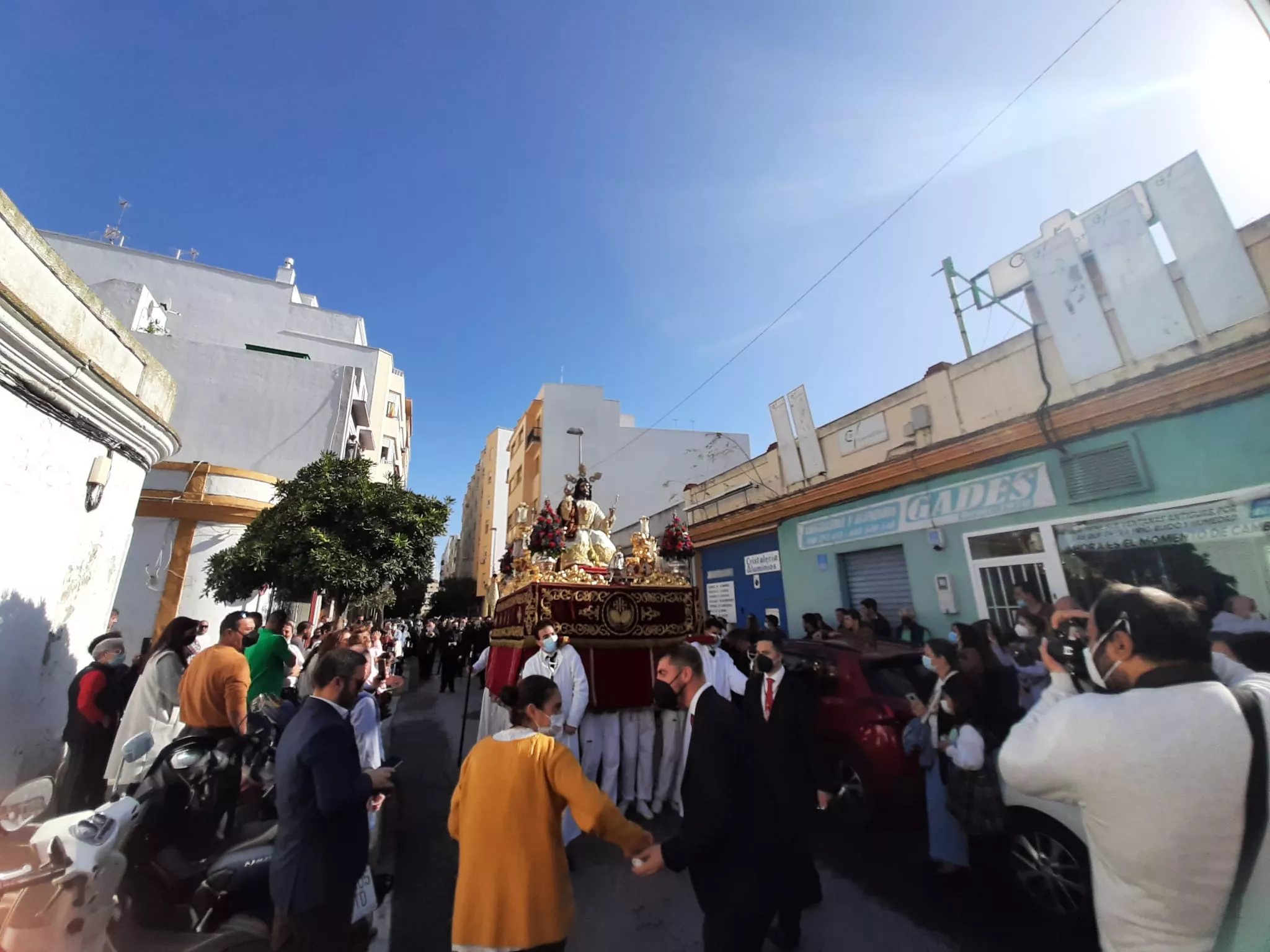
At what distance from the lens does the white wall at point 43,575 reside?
3865 millimetres

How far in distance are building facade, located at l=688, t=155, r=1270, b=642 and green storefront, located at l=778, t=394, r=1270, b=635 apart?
0.4 inches

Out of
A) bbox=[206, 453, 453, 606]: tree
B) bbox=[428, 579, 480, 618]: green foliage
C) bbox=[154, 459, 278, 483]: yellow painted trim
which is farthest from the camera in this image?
bbox=[428, 579, 480, 618]: green foliage

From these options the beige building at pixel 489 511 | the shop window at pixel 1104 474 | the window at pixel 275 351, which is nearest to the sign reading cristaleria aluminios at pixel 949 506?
the shop window at pixel 1104 474

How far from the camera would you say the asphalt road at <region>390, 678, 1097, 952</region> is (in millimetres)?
2748

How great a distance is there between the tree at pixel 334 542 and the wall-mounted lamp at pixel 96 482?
4.30 m

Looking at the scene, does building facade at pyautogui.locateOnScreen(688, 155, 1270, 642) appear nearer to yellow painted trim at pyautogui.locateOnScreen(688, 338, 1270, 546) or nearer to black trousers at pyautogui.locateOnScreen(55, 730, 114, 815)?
yellow painted trim at pyautogui.locateOnScreen(688, 338, 1270, 546)

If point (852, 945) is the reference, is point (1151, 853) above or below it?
above

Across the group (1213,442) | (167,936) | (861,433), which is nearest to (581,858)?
(167,936)

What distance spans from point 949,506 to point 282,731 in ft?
19.9

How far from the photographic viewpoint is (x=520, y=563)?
573 centimetres

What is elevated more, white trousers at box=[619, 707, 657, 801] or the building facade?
the building facade

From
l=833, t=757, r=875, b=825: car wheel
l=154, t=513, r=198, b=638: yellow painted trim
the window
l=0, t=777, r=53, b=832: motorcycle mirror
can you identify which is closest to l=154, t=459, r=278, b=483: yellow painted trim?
l=154, t=513, r=198, b=638: yellow painted trim

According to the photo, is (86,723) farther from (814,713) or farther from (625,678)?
(814,713)

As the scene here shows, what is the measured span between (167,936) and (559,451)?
60.2 ft
